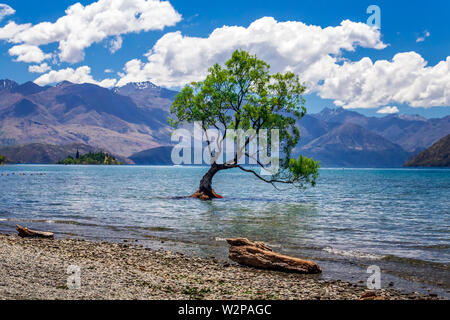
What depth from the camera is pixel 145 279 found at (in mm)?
15812

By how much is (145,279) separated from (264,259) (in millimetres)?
7099

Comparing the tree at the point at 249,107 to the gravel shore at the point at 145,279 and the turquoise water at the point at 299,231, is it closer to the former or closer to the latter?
the turquoise water at the point at 299,231

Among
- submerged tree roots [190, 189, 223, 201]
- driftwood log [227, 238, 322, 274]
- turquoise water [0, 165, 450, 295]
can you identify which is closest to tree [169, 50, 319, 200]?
submerged tree roots [190, 189, 223, 201]

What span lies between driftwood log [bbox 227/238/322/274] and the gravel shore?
0.62 metres

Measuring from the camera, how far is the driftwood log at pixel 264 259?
19.3 meters

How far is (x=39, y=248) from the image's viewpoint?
22.3 metres

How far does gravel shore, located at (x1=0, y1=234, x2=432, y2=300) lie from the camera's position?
1335cm

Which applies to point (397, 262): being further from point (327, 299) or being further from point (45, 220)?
point (45, 220)

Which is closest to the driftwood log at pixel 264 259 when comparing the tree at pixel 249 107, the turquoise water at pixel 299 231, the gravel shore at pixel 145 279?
the gravel shore at pixel 145 279

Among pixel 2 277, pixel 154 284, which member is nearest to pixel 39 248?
pixel 2 277

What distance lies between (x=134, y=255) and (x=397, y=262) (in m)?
15.5

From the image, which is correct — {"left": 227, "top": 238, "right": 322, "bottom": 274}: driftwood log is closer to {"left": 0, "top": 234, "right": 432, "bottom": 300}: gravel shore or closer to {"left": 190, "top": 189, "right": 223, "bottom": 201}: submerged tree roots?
{"left": 0, "top": 234, "right": 432, "bottom": 300}: gravel shore

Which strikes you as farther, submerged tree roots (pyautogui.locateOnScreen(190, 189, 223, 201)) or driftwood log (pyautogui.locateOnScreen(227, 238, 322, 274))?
submerged tree roots (pyautogui.locateOnScreen(190, 189, 223, 201))
